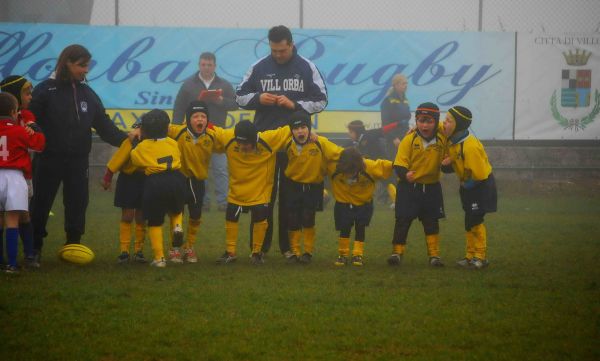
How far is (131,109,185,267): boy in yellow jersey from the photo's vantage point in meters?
8.80

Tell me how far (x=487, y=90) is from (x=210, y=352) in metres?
14.4

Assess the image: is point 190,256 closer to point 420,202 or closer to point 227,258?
point 227,258

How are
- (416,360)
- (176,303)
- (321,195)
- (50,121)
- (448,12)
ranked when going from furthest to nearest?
1. (448,12)
2. (321,195)
3. (50,121)
4. (176,303)
5. (416,360)

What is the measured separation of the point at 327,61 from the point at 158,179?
10600mm

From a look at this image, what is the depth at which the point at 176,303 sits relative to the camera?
698 cm

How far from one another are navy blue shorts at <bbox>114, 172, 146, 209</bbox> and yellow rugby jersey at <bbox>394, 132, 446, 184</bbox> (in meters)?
2.43

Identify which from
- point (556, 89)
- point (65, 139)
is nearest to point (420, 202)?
point (65, 139)

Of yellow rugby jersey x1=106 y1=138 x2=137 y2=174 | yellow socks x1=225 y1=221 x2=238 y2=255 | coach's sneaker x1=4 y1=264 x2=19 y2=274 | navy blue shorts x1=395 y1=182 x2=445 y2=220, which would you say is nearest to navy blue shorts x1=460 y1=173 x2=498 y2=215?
navy blue shorts x1=395 y1=182 x2=445 y2=220

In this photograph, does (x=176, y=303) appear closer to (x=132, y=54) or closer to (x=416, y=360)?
(x=416, y=360)

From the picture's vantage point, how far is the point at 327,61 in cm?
1900

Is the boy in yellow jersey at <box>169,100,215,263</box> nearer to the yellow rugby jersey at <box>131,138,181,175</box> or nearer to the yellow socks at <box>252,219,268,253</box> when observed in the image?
the yellow rugby jersey at <box>131,138,181,175</box>

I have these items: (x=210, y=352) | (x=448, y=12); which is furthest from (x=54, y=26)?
(x=210, y=352)

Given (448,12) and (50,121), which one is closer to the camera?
(50,121)

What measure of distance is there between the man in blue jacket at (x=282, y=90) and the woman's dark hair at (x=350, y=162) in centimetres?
55
